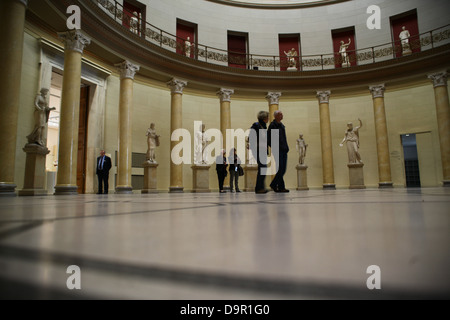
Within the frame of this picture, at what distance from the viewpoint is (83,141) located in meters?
12.5

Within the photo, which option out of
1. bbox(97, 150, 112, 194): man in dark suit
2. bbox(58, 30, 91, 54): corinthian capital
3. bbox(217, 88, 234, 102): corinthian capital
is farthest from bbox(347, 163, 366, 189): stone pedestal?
bbox(58, 30, 91, 54): corinthian capital

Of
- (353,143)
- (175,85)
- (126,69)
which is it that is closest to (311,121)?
(353,143)

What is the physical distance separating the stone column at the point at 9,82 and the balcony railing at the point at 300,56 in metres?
7.05

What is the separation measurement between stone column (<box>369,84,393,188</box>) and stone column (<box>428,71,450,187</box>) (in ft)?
7.22

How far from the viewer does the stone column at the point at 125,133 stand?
11406mm

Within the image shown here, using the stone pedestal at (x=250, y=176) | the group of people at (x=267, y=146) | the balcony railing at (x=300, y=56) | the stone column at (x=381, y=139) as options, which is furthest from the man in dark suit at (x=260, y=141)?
the stone column at (x=381, y=139)

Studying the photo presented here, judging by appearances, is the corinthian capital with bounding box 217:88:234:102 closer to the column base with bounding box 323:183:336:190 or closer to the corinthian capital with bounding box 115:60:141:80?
the corinthian capital with bounding box 115:60:141:80

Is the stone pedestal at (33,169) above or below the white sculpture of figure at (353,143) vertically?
below

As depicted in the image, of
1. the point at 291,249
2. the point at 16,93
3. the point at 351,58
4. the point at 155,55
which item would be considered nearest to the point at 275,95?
the point at 351,58

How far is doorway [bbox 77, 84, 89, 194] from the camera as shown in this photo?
1232 centimetres

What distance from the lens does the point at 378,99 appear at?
14922 mm

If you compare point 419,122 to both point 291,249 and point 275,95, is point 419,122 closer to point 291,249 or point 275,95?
point 275,95

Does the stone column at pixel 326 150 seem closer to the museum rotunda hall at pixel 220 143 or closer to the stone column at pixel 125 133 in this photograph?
the museum rotunda hall at pixel 220 143
